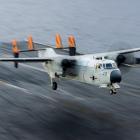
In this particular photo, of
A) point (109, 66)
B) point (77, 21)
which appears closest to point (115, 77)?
point (109, 66)

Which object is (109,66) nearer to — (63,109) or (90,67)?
(90,67)

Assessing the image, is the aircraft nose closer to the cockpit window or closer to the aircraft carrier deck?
the cockpit window

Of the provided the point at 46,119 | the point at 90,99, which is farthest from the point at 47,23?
the point at 46,119

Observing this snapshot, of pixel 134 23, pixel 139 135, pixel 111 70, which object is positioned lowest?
pixel 139 135

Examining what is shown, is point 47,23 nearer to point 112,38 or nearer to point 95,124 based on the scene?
point 112,38

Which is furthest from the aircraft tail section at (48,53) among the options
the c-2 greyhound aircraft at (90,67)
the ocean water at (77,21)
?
the ocean water at (77,21)

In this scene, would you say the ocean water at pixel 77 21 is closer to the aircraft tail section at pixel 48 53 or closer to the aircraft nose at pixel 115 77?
the aircraft tail section at pixel 48 53

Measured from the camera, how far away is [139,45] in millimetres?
92062

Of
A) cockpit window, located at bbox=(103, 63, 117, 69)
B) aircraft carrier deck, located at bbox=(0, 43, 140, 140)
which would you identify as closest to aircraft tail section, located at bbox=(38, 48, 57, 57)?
aircraft carrier deck, located at bbox=(0, 43, 140, 140)

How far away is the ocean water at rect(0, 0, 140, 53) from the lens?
324ft

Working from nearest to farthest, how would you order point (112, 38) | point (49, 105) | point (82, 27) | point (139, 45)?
point (49, 105), point (139, 45), point (112, 38), point (82, 27)

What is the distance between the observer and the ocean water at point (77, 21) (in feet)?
324

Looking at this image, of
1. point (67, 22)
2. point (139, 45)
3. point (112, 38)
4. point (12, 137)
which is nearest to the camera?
point (12, 137)

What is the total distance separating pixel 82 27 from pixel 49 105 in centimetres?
6377
